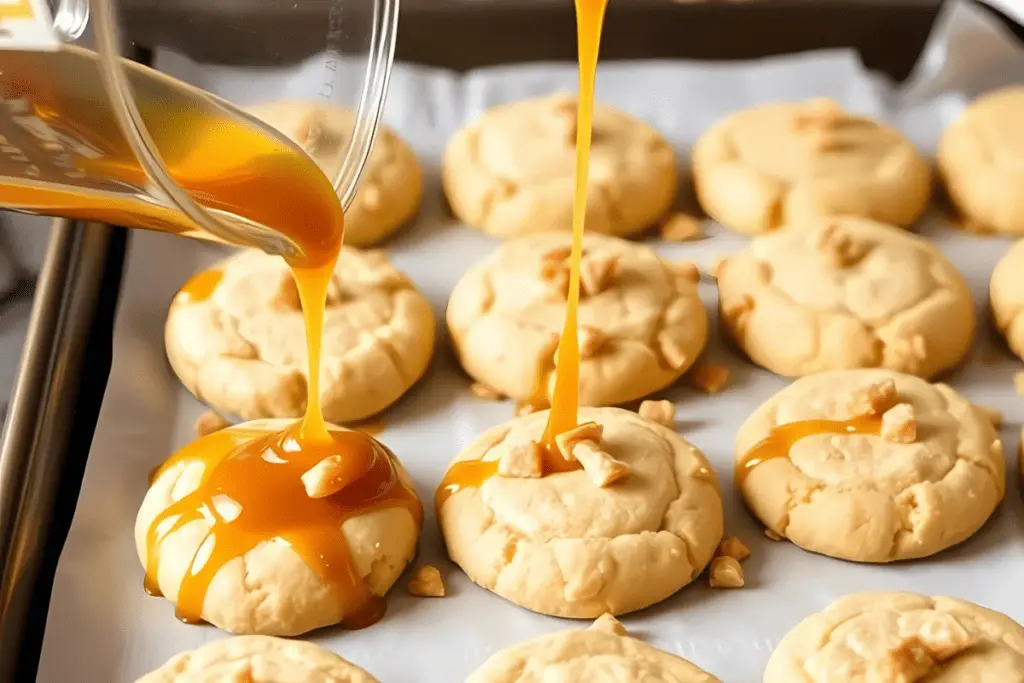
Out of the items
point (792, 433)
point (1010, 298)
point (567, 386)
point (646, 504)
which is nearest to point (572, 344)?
point (567, 386)

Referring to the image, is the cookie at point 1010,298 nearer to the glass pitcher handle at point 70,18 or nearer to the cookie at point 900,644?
the cookie at point 900,644

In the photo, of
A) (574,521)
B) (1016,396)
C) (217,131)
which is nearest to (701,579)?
(574,521)

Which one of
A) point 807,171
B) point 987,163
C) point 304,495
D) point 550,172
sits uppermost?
point 987,163

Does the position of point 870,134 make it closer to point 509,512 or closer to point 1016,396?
point 1016,396

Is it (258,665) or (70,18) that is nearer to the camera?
(70,18)

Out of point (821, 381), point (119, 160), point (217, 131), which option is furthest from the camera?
point (821, 381)

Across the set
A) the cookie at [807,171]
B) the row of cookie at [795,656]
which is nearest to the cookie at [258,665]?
the row of cookie at [795,656]

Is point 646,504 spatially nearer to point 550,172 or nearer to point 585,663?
point 585,663
